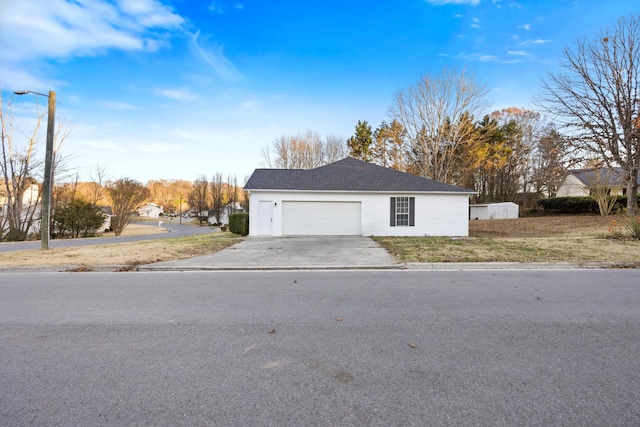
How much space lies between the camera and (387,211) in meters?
18.0

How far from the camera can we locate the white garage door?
17844 mm

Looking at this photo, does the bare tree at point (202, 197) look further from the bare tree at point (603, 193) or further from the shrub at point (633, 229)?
the shrub at point (633, 229)

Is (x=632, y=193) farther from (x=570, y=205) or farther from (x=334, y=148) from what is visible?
(x=334, y=148)

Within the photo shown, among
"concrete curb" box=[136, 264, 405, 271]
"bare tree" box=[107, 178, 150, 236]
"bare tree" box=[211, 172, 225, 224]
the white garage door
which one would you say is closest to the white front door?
the white garage door

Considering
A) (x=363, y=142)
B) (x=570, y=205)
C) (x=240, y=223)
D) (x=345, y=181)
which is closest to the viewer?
(x=345, y=181)

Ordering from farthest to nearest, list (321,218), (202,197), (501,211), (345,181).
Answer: (202,197), (501,211), (345,181), (321,218)

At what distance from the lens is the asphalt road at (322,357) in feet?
8.05

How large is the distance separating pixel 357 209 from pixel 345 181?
73.2 inches

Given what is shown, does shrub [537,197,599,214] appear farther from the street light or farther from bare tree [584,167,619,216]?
the street light

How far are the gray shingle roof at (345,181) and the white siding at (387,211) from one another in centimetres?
32

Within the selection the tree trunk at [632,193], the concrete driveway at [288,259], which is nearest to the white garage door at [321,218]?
the concrete driveway at [288,259]

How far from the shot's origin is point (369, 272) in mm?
7961

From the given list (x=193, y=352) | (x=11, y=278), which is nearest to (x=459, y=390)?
(x=193, y=352)

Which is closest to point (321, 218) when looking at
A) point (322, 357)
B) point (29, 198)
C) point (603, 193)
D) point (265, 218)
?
point (265, 218)
